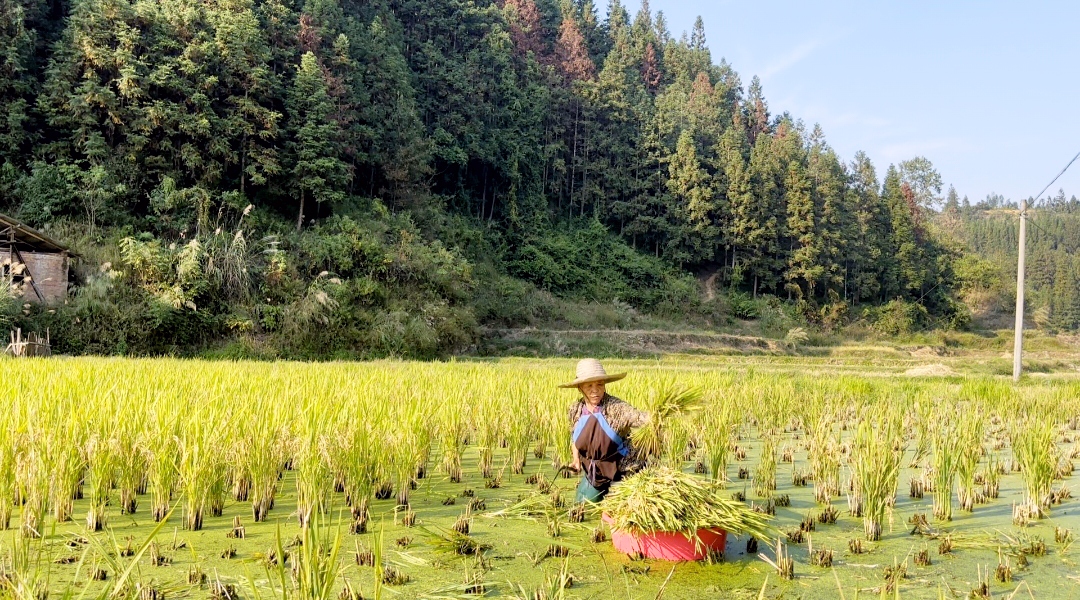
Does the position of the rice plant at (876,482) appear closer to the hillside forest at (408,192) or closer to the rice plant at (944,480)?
the rice plant at (944,480)

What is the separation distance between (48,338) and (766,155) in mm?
36300

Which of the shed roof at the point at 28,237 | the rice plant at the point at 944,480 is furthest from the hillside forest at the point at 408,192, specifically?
the rice plant at the point at 944,480

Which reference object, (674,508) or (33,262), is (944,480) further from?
(33,262)

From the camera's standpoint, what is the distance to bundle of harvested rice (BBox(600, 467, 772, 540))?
9.56 ft

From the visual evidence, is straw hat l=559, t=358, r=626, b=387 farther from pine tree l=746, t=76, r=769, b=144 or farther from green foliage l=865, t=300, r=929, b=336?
pine tree l=746, t=76, r=769, b=144

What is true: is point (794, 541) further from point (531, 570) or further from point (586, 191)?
point (586, 191)

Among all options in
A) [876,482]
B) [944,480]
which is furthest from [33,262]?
[944,480]

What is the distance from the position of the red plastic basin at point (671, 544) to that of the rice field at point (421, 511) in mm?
62

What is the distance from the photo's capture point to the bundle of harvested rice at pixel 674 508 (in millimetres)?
2914

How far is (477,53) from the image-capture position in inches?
1314

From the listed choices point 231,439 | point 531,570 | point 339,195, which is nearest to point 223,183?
point 339,195

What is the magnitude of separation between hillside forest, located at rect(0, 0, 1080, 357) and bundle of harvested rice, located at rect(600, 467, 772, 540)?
1505cm

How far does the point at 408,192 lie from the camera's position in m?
26.9

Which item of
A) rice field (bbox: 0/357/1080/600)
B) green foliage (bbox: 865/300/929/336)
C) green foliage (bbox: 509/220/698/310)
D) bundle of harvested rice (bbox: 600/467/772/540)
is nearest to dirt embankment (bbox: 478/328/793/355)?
green foliage (bbox: 509/220/698/310)
